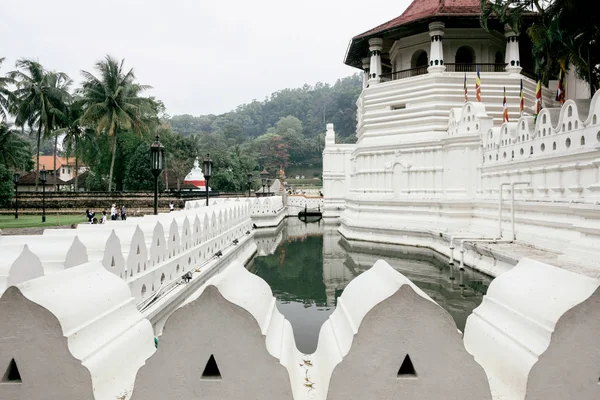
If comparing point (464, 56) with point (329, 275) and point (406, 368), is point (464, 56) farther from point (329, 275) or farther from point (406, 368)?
point (406, 368)

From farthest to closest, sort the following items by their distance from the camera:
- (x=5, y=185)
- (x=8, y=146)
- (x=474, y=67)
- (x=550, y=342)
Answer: (x=8, y=146)
(x=5, y=185)
(x=474, y=67)
(x=550, y=342)

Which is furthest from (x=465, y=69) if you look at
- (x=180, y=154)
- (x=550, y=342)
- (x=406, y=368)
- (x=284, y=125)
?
(x=284, y=125)

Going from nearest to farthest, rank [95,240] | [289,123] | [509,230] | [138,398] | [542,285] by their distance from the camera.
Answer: [138,398] < [542,285] < [95,240] < [509,230] < [289,123]

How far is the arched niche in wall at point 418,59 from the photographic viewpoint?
25812 millimetres

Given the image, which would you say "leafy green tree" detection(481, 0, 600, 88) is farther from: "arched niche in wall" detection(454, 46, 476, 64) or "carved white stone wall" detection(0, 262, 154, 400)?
"carved white stone wall" detection(0, 262, 154, 400)

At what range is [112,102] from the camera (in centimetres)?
3638

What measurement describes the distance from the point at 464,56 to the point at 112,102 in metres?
27.6

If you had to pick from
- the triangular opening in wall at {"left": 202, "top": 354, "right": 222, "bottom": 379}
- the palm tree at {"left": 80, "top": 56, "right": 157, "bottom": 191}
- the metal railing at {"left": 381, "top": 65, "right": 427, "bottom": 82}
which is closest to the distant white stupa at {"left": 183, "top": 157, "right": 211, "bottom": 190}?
the palm tree at {"left": 80, "top": 56, "right": 157, "bottom": 191}

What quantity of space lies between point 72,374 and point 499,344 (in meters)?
2.40

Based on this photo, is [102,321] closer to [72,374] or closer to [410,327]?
[72,374]

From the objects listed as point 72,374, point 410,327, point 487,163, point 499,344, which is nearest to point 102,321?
point 72,374

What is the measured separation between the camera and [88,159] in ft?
152

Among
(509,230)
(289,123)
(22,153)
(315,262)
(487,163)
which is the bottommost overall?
(315,262)

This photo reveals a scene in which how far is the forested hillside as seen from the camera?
314 ft
